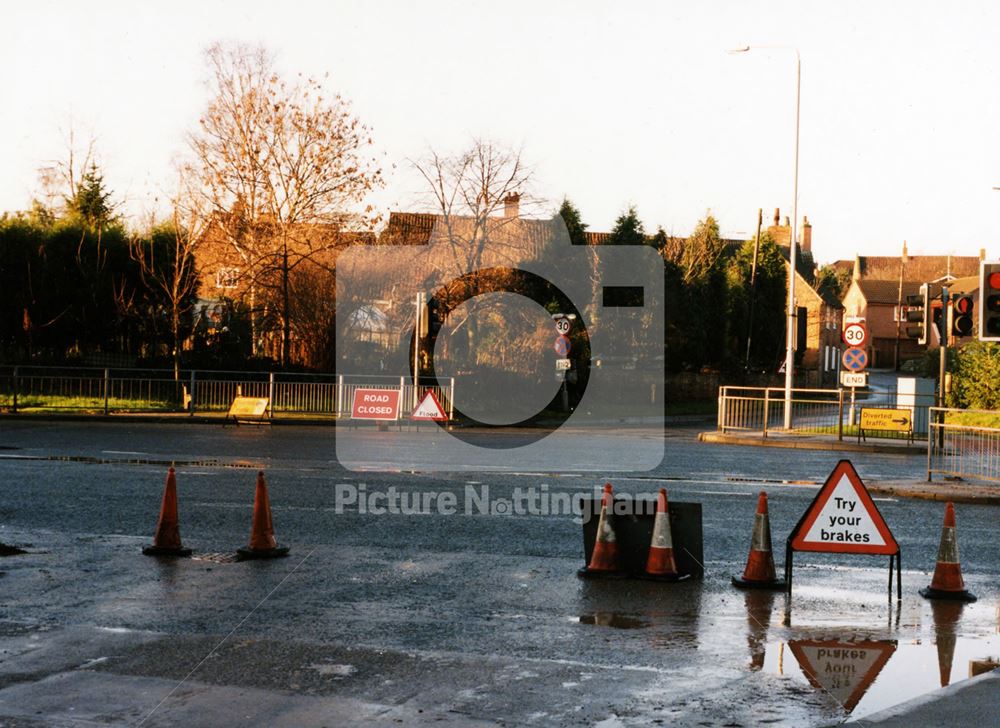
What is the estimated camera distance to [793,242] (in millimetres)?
34781

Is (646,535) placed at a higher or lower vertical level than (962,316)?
lower

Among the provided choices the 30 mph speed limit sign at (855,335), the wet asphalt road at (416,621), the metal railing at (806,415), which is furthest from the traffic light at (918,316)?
the wet asphalt road at (416,621)

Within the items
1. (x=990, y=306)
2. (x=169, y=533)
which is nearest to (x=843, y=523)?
(x=169, y=533)

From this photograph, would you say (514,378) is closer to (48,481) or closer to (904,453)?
(904,453)

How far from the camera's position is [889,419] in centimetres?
2881

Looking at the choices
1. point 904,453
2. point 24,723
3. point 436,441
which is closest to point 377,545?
point 24,723

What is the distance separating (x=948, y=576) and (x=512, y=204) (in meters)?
32.5

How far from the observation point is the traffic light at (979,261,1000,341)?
1653 centimetres

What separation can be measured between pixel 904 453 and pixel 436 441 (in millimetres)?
10685

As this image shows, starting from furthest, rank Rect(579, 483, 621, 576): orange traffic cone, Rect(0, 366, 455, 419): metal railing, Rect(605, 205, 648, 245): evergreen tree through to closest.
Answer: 1. Rect(605, 205, 648, 245): evergreen tree
2. Rect(0, 366, 455, 419): metal railing
3. Rect(579, 483, 621, 576): orange traffic cone

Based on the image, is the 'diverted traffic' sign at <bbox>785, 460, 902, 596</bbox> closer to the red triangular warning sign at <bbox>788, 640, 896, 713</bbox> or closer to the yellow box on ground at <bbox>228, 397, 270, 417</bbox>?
the red triangular warning sign at <bbox>788, 640, 896, 713</bbox>

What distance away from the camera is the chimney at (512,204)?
133 ft

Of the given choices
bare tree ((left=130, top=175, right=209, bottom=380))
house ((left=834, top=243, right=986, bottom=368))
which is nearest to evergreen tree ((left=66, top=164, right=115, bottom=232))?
bare tree ((left=130, top=175, right=209, bottom=380))

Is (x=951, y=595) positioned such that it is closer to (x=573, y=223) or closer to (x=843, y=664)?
(x=843, y=664)
